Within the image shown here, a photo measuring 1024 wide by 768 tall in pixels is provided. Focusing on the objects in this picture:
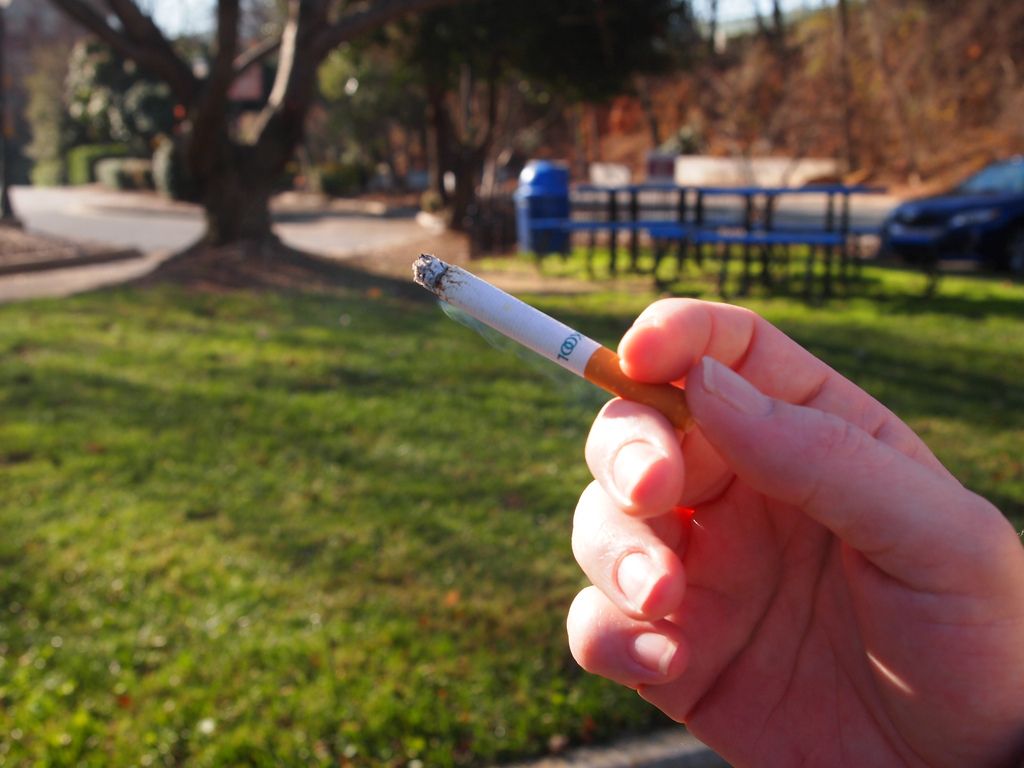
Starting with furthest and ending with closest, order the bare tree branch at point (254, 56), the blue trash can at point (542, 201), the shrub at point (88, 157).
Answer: the shrub at point (88, 157), the blue trash can at point (542, 201), the bare tree branch at point (254, 56)

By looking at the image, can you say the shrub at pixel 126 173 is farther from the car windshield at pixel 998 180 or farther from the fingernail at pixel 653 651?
the fingernail at pixel 653 651

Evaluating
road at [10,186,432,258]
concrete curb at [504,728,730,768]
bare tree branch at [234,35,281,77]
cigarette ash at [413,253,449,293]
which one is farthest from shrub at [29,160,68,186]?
cigarette ash at [413,253,449,293]

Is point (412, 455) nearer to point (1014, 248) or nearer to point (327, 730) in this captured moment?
point (327, 730)

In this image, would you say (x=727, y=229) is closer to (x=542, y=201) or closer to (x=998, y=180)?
(x=542, y=201)

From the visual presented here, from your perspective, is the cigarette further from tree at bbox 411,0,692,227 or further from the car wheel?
the car wheel

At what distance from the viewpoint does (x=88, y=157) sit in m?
35.1

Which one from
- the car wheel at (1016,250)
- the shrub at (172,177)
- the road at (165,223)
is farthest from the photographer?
the shrub at (172,177)

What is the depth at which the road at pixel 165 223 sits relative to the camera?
16953 mm

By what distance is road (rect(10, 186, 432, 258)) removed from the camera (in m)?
17.0

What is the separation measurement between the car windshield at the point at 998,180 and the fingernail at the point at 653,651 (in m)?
13.2

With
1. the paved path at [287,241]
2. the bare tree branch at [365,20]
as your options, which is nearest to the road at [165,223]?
the paved path at [287,241]

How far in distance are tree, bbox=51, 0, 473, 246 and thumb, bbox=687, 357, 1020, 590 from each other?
941cm

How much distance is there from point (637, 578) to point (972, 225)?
12.7 meters

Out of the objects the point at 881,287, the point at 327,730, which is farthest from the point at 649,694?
the point at 881,287
